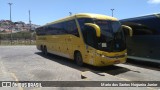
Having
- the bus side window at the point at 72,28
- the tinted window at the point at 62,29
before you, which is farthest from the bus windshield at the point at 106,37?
the tinted window at the point at 62,29

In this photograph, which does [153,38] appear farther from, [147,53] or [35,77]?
[35,77]

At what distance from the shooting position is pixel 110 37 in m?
14.1

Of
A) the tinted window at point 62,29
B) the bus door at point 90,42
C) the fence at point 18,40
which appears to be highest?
the tinted window at point 62,29

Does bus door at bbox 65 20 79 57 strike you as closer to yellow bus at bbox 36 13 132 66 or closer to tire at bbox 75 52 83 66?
yellow bus at bbox 36 13 132 66

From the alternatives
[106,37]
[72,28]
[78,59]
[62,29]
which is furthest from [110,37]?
[62,29]

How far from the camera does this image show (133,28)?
17203mm

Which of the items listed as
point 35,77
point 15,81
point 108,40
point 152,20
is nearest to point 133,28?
point 152,20

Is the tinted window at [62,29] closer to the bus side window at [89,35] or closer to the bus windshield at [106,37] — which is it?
the bus side window at [89,35]

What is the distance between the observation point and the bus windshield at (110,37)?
45.5ft

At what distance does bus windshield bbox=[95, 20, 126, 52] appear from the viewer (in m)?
13.9

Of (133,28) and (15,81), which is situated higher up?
(133,28)

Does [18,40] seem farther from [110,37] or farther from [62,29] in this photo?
[110,37]

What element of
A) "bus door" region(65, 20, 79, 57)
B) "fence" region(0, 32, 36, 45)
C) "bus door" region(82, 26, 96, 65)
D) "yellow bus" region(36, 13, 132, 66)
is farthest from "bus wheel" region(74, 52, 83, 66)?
"fence" region(0, 32, 36, 45)

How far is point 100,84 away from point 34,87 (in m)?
2.62
